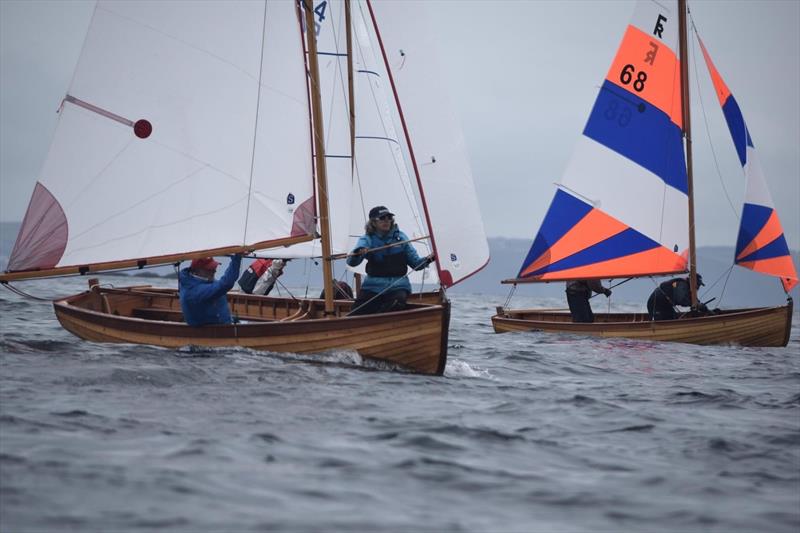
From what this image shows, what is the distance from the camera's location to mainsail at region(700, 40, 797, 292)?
20703 millimetres

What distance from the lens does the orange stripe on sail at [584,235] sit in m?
21.0

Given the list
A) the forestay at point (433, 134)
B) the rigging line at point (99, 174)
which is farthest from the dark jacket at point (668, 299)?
the rigging line at point (99, 174)

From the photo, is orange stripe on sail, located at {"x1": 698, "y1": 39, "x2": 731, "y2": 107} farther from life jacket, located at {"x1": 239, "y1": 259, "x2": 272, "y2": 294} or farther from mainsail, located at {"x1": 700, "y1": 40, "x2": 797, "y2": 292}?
life jacket, located at {"x1": 239, "y1": 259, "x2": 272, "y2": 294}

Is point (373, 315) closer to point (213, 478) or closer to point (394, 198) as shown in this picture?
point (213, 478)

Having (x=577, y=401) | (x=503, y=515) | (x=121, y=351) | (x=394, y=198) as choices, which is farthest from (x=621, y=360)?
(x=503, y=515)

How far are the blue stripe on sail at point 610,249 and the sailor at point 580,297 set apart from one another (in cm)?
43

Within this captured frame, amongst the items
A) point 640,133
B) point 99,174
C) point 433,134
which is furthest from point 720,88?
point 99,174

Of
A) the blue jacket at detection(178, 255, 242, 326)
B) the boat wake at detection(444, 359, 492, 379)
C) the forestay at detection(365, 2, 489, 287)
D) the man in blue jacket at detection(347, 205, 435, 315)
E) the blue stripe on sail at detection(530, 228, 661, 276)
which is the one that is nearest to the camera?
the blue jacket at detection(178, 255, 242, 326)

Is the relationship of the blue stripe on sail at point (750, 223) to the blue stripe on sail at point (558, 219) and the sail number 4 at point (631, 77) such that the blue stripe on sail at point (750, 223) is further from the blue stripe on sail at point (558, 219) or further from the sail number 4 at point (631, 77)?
the sail number 4 at point (631, 77)

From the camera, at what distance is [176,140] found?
41.7 feet

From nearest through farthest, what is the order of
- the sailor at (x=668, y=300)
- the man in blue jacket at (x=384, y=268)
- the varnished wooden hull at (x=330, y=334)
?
1. the varnished wooden hull at (x=330, y=334)
2. the man in blue jacket at (x=384, y=268)
3. the sailor at (x=668, y=300)

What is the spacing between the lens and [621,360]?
1516 cm

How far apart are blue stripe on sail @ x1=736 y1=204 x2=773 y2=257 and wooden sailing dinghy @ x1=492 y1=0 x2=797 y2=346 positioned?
0.02m

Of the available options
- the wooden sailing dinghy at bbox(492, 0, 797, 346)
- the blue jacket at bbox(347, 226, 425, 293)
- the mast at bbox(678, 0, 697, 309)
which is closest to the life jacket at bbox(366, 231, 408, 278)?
the blue jacket at bbox(347, 226, 425, 293)
